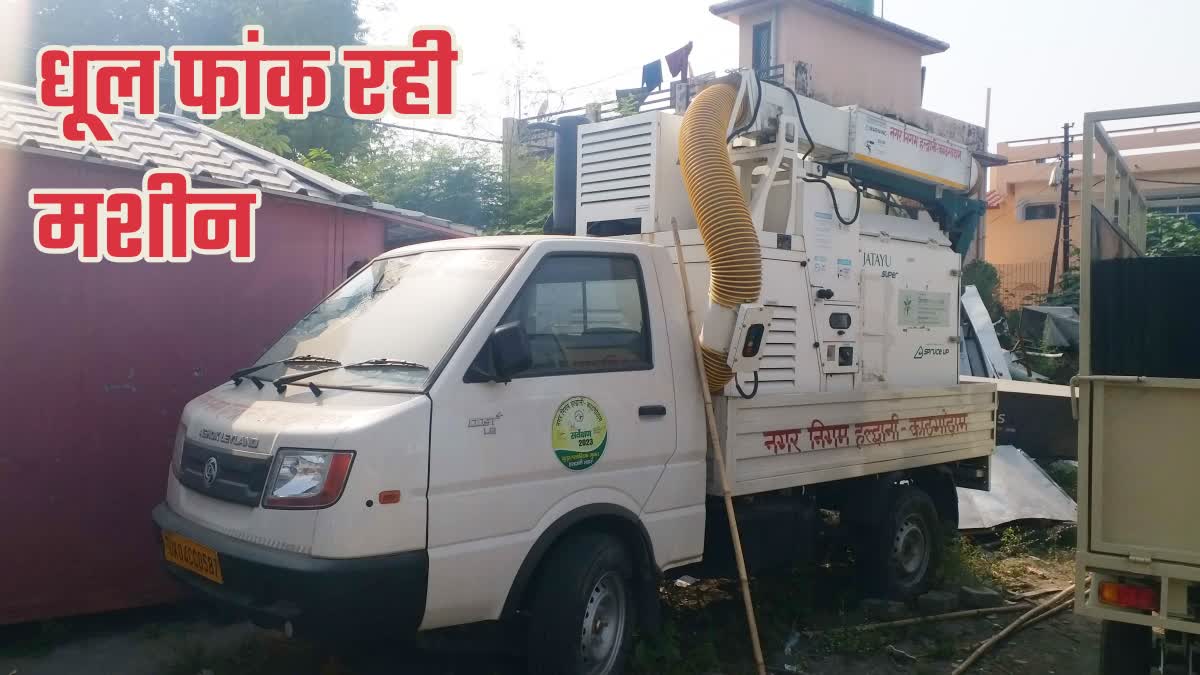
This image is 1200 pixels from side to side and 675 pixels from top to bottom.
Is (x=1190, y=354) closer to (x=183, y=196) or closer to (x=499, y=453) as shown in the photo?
(x=499, y=453)

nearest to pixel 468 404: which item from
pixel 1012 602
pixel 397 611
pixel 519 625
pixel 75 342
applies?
pixel 397 611

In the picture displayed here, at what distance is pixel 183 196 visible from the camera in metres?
5.62

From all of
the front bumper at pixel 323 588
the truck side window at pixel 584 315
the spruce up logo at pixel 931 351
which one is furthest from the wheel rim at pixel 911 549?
the front bumper at pixel 323 588

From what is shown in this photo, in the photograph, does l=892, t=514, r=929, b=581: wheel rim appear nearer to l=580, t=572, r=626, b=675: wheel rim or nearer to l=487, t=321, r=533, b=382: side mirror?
l=580, t=572, r=626, b=675: wheel rim

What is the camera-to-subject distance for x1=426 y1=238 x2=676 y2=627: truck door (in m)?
3.71

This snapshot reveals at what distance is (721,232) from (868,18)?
1980 centimetres

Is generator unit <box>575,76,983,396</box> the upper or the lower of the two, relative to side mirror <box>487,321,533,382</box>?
upper

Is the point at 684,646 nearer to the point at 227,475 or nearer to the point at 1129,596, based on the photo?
the point at 1129,596

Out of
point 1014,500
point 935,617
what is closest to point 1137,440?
point 935,617

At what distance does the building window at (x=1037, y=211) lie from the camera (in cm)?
2766

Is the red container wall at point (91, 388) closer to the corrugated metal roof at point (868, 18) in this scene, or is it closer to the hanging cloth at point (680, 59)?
the hanging cloth at point (680, 59)

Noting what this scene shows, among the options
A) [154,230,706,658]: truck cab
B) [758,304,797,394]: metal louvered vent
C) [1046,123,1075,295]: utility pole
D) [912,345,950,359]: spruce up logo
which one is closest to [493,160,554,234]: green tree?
[912,345,950,359]: spruce up logo

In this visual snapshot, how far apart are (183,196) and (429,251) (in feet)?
6.35

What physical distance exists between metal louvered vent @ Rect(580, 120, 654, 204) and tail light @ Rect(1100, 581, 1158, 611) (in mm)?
3107
